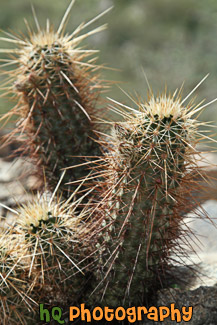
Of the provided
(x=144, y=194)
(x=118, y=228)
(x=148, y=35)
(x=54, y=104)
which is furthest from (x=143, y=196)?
(x=148, y=35)

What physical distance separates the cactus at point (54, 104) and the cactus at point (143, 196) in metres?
0.51

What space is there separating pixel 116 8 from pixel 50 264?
20.4ft

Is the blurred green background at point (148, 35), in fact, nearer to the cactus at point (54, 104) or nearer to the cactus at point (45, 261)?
the cactus at point (54, 104)

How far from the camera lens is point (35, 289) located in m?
1.88

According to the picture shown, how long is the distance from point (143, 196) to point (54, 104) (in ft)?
2.44

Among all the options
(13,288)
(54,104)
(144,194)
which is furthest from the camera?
(54,104)

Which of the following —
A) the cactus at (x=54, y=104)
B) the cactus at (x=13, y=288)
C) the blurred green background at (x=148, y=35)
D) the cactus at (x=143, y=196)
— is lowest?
the cactus at (x=13, y=288)

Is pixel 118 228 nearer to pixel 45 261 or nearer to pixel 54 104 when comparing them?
pixel 45 261

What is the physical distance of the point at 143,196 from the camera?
168 cm

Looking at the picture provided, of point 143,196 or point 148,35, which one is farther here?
point 148,35

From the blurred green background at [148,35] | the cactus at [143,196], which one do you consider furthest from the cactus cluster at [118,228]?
the blurred green background at [148,35]

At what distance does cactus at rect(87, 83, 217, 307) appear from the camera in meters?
1.64

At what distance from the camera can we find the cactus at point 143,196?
1.64 m

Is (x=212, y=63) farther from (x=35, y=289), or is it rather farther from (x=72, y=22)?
(x=35, y=289)
